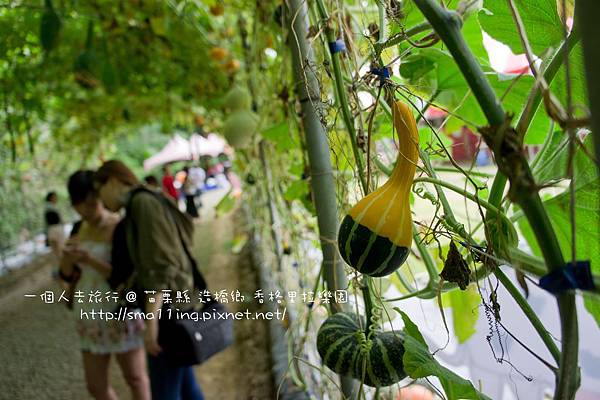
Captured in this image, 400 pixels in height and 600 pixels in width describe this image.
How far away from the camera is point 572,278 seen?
0.25 meters

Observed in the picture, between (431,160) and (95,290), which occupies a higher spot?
(431,160)

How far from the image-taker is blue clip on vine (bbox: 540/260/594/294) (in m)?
0.25

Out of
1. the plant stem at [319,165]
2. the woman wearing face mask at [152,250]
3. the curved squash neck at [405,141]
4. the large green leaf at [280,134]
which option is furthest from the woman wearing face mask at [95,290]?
the curved squash neck at [405,141]

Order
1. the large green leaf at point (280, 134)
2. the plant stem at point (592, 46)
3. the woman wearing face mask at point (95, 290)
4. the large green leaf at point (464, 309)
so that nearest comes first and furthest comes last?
the plant stem at point (592, 46) < the large green leaf at point (464, 309) < the large green leaf at point (280, 134) < the woman wearing face mask at point (95, 290)

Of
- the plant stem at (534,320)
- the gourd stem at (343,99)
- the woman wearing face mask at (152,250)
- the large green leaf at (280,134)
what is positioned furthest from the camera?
the woman wearing face mask at (152,250)

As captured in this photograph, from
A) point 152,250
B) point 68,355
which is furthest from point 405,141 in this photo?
point 68,355

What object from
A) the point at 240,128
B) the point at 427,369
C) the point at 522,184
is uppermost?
the point at 240,128

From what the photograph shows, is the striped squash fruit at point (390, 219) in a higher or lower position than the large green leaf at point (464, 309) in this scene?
higher

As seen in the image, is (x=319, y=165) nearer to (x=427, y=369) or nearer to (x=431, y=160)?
(x=431, y=160)

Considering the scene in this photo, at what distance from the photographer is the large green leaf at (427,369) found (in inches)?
15.2

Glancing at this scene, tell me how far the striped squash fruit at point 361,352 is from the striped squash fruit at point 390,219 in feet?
0.50

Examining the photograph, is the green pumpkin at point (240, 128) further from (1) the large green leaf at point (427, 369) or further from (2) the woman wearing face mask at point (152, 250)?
(1) the large green leaf at point (427, 369)

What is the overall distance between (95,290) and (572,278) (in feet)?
4.79

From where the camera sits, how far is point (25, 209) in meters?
6.11
